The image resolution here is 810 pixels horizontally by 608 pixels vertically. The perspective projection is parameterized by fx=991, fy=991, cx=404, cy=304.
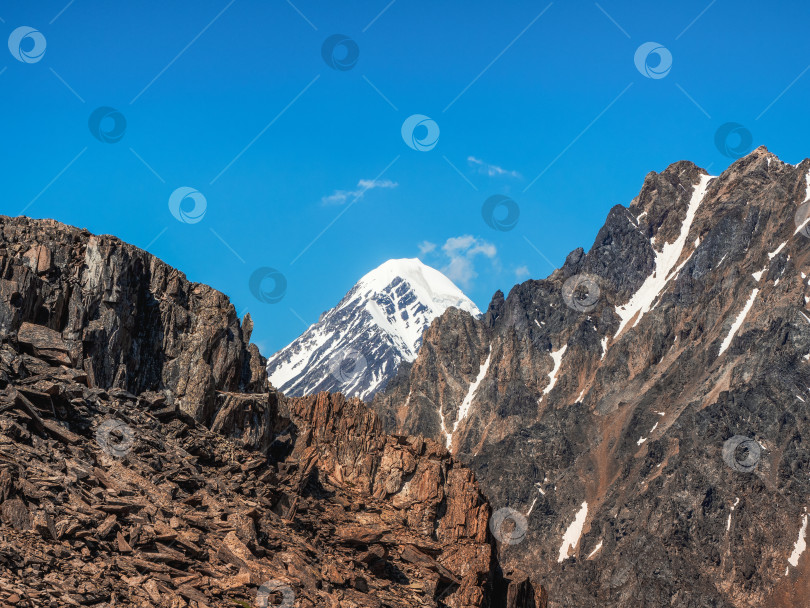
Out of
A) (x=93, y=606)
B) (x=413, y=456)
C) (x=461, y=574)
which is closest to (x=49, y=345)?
(x=93, y=606)

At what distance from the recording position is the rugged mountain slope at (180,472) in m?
21.8

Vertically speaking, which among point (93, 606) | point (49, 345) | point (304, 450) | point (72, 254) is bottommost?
point (93, 606)

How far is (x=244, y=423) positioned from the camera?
49.8 m

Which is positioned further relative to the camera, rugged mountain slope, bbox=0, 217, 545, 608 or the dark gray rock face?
the dark gray rock face

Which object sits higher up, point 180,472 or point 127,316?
point 127,316

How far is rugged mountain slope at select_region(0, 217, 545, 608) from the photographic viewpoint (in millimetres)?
21812

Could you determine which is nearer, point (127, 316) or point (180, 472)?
point (180, 472)

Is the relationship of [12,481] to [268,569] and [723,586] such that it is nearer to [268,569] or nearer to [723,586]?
[268,569]

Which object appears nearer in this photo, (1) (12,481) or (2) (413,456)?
(1) (12,481)

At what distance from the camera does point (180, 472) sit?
29906 mm

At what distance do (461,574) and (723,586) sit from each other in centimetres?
17418

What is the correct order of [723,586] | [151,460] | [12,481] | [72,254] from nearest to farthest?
1. [12,481]
2. [151,460]
3. [72,254]
4. [723,586]

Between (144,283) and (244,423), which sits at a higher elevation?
(144,283)

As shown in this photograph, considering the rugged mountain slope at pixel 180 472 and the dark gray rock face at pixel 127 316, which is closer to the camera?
the rugged mountain slope at pixel 180 472
